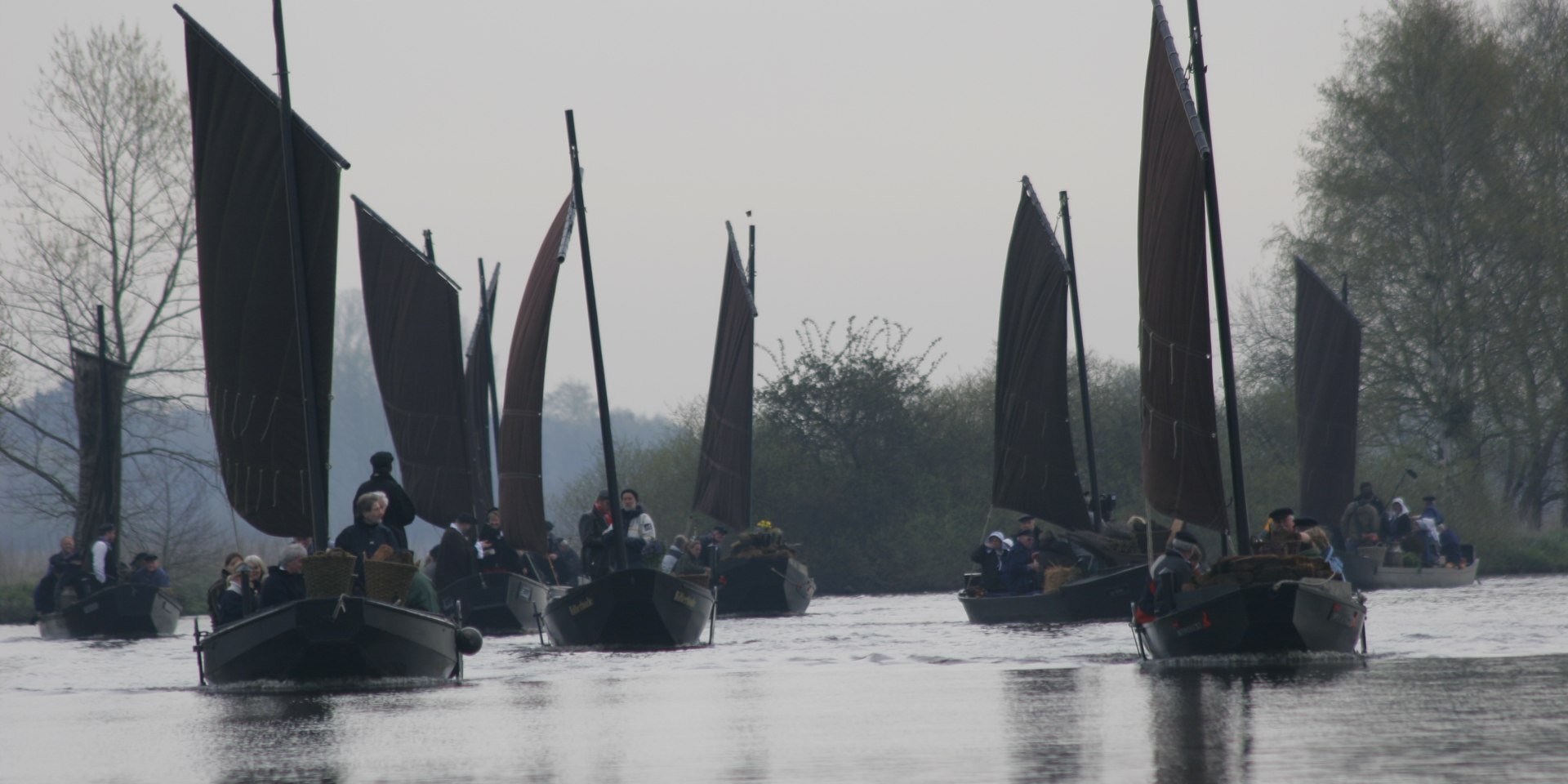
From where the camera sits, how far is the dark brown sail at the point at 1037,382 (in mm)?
36562

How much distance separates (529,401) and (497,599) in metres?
4.19

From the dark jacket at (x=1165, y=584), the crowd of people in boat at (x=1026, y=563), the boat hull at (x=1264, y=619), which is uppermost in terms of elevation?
the crowd of people in boat at (x=1026, y=563)

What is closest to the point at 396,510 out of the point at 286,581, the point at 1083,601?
the point at 286,581

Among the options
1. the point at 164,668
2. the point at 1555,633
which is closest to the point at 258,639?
the point at 164,668

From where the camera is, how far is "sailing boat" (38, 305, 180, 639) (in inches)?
1542

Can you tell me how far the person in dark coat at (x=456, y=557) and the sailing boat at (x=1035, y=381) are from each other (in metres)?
9.65

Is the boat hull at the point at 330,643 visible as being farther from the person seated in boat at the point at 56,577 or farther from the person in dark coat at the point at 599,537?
the person seated in boat at the point at 56,577

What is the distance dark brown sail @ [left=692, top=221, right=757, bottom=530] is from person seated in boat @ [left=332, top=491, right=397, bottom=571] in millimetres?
20932

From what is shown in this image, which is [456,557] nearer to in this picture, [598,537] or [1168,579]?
[598,537]

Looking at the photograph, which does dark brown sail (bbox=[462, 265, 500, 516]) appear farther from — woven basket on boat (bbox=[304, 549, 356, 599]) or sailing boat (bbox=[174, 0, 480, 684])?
woven basket on boat (bbox=[304, 549, 356, 599])

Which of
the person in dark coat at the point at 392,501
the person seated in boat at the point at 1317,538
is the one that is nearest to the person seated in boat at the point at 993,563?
the person seated in boat at the point at 1317,538

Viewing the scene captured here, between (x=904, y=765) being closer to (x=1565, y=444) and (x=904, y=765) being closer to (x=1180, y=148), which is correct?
(x=1180, y=148)

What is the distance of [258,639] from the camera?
1933 cm

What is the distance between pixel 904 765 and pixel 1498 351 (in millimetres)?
46597
